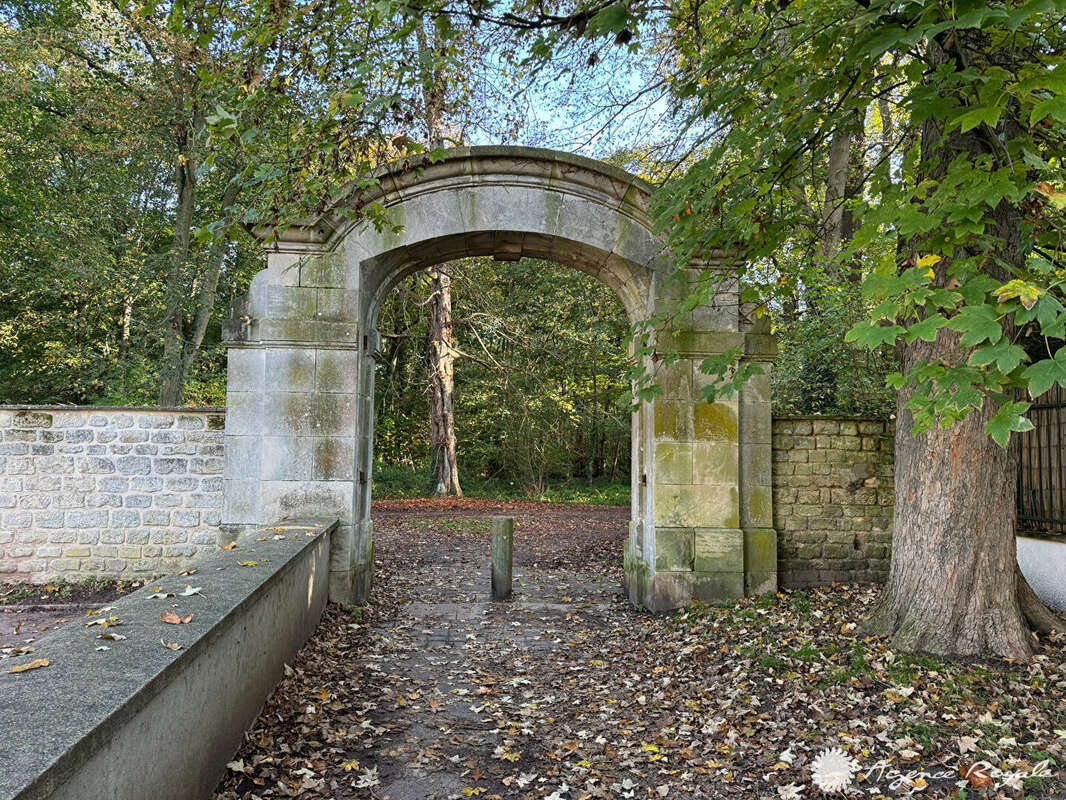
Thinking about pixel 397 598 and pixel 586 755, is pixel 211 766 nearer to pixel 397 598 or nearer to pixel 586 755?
pixel 586 755

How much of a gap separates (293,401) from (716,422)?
3883 mm

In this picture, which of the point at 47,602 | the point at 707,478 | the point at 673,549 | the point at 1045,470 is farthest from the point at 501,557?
the point at 1045,470

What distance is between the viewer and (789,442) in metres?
6.62

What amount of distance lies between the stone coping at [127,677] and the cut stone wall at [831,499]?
15.5 ft

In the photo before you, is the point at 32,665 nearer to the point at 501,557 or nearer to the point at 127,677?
the point at 127,677

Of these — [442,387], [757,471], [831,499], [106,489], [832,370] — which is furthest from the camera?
[442,387]

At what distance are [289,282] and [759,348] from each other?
171 inches

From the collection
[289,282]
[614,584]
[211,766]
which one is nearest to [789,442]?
[614,584]

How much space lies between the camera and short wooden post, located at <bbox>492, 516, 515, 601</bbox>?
730cm

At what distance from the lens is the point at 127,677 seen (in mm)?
2029

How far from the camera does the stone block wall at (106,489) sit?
22.6 feet

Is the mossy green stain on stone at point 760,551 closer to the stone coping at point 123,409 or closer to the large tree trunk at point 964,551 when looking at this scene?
the large tree trunk at point 964,551

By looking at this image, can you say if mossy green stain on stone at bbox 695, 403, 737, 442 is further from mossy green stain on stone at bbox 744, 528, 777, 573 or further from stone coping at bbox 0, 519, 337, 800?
stone coping at bbox 0, 519, 337, 800

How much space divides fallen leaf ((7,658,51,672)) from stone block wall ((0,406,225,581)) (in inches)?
194
